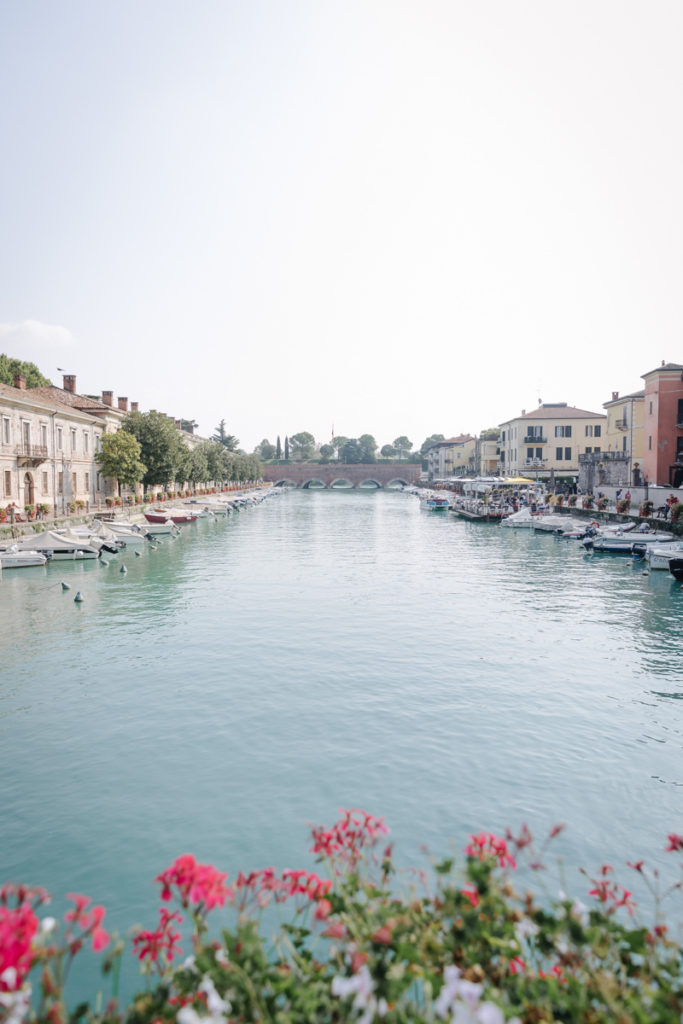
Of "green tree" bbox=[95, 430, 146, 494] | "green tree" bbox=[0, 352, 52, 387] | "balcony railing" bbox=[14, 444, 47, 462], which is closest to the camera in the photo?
"balcony railing" bbox=[14, 444, 47, 462]

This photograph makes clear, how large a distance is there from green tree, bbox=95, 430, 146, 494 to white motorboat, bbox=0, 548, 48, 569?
80.7 ft

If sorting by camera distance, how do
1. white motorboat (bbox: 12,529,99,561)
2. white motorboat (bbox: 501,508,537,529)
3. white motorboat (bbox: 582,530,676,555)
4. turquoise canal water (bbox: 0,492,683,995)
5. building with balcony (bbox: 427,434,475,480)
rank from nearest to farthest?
turquoise canal water (bbox: 0,492,683,995), white motorboat (bbox: 12,529,99,561), white motorboat (bbox: 582,530,676,555), white motorboat (bbox: 501,508,537,529), building with balcony (bbox: 427,434,475,480)

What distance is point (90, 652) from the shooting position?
20.4 m

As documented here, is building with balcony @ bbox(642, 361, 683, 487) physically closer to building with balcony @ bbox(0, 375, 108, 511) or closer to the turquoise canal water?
the turquoise canal water

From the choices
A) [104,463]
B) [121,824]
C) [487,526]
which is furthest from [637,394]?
[121,824]

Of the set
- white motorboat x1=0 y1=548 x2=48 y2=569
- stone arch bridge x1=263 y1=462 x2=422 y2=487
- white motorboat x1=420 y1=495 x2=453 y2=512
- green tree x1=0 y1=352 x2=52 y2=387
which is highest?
green tree x1=0 y1=352 x2=52 y2=387

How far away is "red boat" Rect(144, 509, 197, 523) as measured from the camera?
58.6 meters

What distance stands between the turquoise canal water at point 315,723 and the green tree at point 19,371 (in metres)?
56.1

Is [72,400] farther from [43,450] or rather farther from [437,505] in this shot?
[437,505]

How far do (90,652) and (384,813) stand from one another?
1299 cm

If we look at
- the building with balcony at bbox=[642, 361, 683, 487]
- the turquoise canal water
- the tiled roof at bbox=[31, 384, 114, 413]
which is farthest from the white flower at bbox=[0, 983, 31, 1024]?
the tiled roof at bbox=[31, 384, 114, 413]

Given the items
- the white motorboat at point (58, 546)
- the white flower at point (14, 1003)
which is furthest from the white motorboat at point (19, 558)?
the white flower at point (14, 1003)

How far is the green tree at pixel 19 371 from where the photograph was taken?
7762 centimetres

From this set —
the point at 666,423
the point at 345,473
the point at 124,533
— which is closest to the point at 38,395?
the point at 124,533
